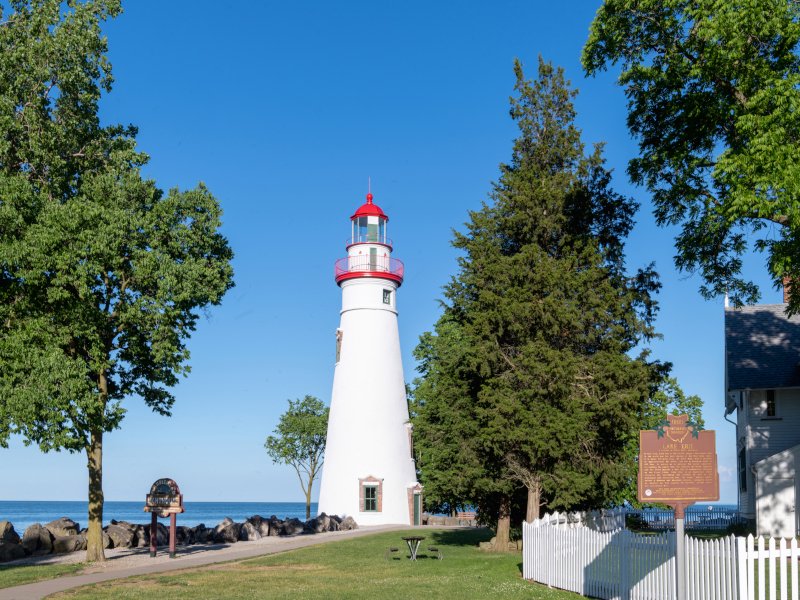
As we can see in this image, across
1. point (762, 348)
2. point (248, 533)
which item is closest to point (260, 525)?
point (248, 533)

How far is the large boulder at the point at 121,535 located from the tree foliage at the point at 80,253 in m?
4.57

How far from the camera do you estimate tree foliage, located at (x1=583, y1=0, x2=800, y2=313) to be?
15625mm

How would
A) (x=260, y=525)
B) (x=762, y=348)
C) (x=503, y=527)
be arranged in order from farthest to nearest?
(x=260, y=525)
(x=762, y=348)
(x=503, y=527)

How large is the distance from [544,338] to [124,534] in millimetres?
16509

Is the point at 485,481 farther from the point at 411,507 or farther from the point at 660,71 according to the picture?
the point at 411,507

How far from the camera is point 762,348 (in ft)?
111

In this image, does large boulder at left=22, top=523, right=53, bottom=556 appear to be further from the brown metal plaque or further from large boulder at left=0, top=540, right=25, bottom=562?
the brown metal plaque

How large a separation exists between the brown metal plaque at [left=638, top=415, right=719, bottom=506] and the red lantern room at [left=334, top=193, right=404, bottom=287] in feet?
105

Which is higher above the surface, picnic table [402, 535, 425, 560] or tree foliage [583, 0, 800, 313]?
tree foliage [583, 0, 800, 313]

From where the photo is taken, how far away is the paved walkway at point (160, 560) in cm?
1770

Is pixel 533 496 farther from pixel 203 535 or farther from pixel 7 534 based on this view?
pixel 7 534

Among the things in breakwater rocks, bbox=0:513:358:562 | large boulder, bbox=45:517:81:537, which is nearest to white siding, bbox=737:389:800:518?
breakwater rocks, bbox=0:513:358:562

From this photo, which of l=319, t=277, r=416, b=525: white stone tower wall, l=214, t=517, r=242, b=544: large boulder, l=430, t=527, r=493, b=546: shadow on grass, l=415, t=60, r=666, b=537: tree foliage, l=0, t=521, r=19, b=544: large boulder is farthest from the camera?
l=319, t=277, r=416, b=525: white stone tower wall

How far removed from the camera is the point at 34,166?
2442cm
